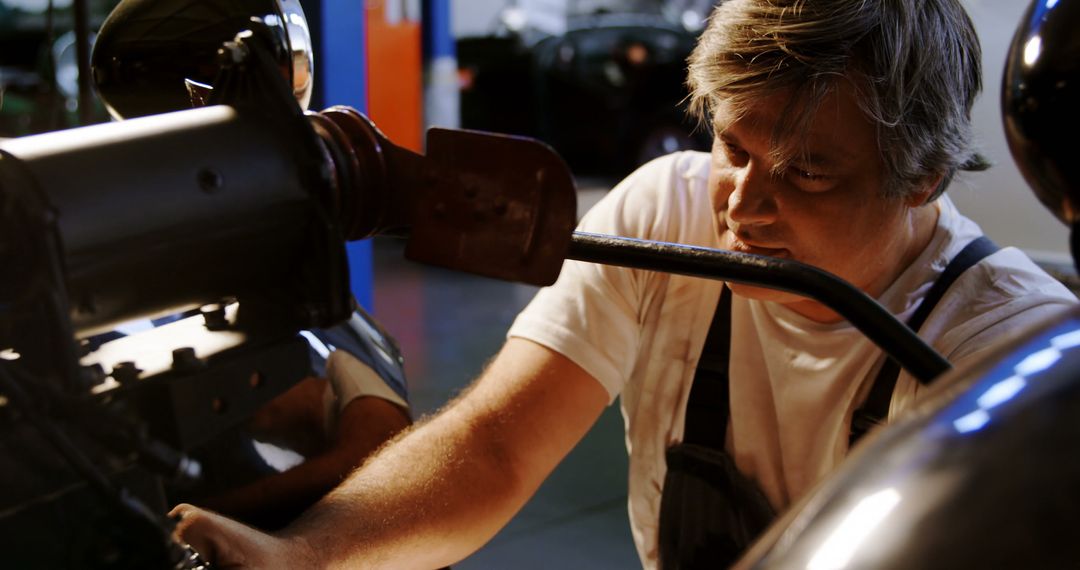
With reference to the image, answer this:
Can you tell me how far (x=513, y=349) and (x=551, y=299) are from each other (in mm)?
78

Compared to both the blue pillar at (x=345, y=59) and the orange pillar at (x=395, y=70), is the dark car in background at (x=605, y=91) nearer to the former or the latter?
the orange pillar at (x=395, y=70)

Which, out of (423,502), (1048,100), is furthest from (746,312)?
(1048,100)

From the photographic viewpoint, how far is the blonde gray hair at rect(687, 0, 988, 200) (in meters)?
1.11

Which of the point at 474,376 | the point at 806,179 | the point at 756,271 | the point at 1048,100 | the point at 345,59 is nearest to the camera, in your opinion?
the point at 1048,100

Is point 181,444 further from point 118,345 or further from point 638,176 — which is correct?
point 638,176

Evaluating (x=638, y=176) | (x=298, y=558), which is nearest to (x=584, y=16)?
(x=638, y=176)

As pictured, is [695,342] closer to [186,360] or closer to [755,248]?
[755,248]

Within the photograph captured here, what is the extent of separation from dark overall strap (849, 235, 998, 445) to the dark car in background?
15.9 ft

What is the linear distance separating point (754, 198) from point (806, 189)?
2.1 inches

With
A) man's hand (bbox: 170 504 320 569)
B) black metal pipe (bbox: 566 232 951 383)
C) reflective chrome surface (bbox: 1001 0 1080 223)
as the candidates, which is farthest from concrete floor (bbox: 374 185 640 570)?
reflective chrome surface (bbox: 1001 0 1080 223)

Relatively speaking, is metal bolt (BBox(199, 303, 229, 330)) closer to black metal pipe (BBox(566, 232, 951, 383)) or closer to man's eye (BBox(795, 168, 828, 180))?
black metal pipe (BBox(566, 232, 951, 383))

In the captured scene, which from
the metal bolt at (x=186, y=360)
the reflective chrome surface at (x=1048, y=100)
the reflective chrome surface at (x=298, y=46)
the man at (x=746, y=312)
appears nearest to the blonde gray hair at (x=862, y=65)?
the man at (x=746, y=312)

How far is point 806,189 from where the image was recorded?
3.66 ft

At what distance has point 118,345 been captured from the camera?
1.59ft
